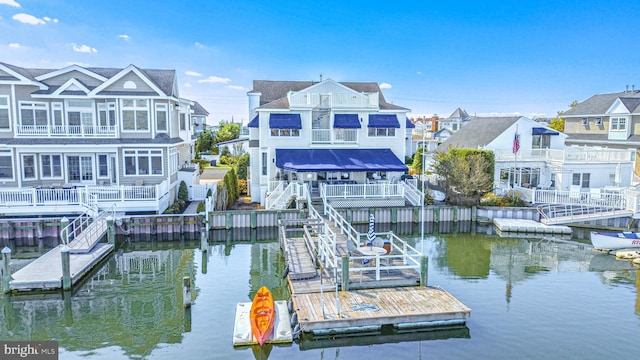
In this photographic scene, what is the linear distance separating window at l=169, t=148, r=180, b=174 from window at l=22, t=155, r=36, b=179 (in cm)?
770

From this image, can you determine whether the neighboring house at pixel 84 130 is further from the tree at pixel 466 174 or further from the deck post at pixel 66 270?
the tree at pixel 466 174

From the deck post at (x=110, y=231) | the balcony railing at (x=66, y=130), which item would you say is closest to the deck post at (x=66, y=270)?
the deck post at (x=110, y=231)

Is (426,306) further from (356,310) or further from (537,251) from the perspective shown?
(537,251)

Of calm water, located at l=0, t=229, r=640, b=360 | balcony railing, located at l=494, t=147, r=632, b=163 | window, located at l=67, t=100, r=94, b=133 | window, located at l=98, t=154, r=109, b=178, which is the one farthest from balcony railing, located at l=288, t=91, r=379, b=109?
window, located at l=67, t=100, r=94, b=133

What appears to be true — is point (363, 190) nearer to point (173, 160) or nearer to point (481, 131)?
point (173, 160)

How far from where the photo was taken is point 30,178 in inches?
1064

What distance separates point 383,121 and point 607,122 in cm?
2344

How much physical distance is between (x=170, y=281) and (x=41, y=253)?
8.36 m

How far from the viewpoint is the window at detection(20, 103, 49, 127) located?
88.8 feet

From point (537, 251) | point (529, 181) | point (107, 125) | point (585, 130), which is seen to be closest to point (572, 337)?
point (537, 251)

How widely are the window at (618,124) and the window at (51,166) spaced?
141 ft

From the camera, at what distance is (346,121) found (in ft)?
98.4

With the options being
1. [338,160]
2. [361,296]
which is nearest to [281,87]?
[338,160]

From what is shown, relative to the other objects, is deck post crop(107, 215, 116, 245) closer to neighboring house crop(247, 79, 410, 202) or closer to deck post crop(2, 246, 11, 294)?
deck post crop(2, 246, 11, 294)
